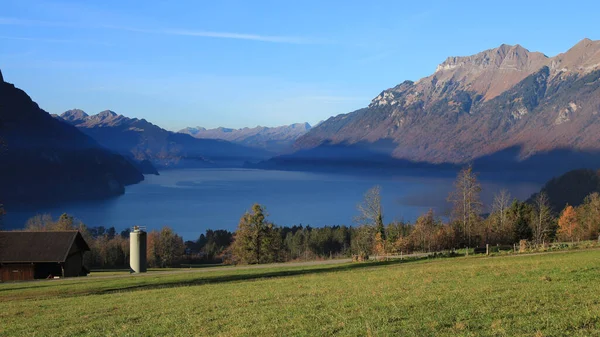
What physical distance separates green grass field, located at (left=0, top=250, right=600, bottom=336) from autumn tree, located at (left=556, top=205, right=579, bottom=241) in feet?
135

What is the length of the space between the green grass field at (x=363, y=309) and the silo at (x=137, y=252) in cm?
1856

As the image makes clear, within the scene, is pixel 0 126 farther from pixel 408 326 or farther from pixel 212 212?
pixel 212 212

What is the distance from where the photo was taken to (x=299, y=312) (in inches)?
457

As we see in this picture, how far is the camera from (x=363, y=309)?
37.1 ft

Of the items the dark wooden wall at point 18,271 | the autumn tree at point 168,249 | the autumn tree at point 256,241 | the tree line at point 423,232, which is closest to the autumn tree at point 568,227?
the tree line at point 423,232

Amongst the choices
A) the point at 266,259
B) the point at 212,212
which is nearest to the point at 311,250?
the point at 266,259

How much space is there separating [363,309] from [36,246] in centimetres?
3368

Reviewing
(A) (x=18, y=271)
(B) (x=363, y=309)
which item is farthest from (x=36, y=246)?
(B) (x=363, y=309)

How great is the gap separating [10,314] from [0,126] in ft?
25.1

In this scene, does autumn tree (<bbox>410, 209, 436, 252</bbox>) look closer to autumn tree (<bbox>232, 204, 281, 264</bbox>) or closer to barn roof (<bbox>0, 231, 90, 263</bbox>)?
autumn tree (<bbox>232, 204, 281, 264</bbox>)

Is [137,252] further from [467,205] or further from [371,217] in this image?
[467,205]

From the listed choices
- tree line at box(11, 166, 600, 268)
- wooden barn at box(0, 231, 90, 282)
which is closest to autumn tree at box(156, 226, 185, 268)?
tree line at box(11, 166, 600, 268)

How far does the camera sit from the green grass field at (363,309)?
9.12 m

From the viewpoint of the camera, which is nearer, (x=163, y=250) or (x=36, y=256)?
(x=36, y=256)
